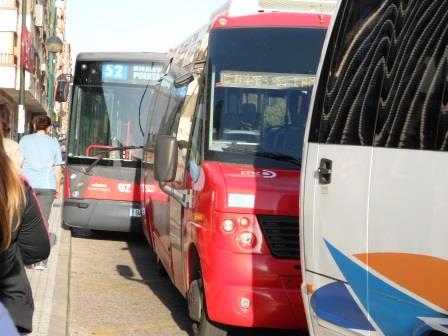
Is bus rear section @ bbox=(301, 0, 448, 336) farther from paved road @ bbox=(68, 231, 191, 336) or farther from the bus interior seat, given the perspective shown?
paved road @ bbox=(68, 231, 191, 336)

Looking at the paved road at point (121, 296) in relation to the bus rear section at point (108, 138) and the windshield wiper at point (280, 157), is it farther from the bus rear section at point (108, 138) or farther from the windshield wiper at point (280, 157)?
the windshield wiper at point (280, 157)

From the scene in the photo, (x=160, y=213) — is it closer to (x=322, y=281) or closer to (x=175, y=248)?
(x=175, y=248)

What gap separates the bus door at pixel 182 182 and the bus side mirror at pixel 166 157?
0.27 metres

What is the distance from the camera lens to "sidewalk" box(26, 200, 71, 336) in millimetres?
7480

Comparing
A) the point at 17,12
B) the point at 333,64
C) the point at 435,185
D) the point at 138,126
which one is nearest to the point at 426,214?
the point at 435,185

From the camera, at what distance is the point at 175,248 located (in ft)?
26.0

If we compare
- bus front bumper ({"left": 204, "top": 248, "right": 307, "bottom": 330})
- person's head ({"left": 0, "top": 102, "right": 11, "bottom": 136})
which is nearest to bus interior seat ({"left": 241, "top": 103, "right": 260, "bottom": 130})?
bus front bumper ({"left": 204, "top": 248, "right": 307, "bottom": 330})

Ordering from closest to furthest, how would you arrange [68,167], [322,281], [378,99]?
[378,99], [322,281], [68,167]

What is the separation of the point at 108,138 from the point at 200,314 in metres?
8.22

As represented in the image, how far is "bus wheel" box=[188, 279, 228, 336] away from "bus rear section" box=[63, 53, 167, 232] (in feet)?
24.2

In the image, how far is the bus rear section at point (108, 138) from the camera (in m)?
14.1

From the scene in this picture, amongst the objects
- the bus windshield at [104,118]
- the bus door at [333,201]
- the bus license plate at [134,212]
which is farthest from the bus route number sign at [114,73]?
the bus door at [333,201]

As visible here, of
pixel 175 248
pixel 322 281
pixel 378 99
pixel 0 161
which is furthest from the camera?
pixel 175 248

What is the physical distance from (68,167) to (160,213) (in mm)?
5340
